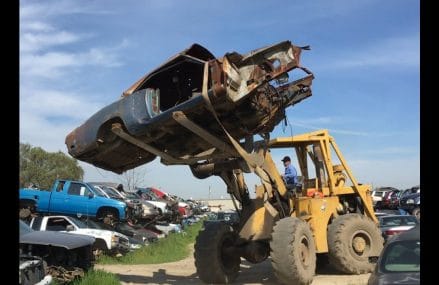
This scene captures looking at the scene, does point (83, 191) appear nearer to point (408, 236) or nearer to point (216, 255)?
point (216, 255)

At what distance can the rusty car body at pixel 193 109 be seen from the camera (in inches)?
362

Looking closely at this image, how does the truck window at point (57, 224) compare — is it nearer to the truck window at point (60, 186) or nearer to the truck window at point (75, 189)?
the truck window at point (75, 189)

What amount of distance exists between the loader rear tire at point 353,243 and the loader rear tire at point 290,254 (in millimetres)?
1271

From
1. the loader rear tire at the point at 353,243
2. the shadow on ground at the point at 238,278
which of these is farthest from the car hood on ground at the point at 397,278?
the shadow on ground at the point at 238,278

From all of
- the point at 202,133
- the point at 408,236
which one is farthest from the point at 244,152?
the point at 408,236

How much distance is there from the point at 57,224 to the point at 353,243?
8.87m

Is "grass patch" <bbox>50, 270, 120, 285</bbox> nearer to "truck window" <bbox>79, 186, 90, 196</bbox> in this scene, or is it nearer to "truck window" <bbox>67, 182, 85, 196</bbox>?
"truck window" <bbox>79, 186, 90, 196</bbox>

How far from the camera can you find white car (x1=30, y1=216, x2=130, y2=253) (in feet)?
52.5

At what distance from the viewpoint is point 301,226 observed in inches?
417

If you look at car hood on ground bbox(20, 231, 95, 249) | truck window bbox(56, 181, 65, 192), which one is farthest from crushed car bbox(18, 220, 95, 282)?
truck window bbox(56, 181, 65, 192)

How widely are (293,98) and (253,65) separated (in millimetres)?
1669
